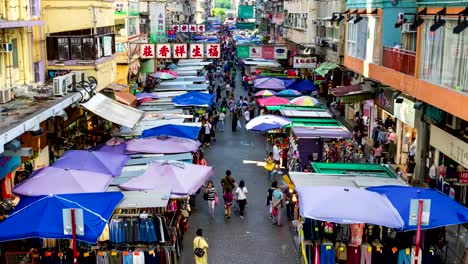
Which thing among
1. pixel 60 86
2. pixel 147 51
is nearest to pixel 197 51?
pixel 147 51

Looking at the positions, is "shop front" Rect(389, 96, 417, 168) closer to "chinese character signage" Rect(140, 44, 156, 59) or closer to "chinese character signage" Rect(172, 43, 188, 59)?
"chinese character signage" Rect(172, 43, 188, 59)

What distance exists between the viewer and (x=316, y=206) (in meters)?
12.3

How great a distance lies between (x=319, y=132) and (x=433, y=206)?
9.76 meters

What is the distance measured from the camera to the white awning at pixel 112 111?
20922 mm

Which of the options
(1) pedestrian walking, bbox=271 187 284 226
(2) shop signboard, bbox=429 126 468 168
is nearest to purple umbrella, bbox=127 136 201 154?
(1) pedestrian walking, bbox=271 187 284 226

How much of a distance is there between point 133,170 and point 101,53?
9.46 m

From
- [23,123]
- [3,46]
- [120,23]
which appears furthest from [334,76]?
[23,123]

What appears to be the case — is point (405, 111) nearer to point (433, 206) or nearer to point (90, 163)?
point (433, 206)

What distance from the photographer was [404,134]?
23.8 m

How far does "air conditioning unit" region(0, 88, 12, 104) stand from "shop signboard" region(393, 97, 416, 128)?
13511 millimetres

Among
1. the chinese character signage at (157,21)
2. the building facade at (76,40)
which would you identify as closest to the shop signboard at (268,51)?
the chinese character signage at (157,21)

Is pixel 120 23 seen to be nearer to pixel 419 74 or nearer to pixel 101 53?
pixel 101 53

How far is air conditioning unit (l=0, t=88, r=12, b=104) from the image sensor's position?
61.8ft

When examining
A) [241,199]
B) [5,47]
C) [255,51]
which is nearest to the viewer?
[241,199]
